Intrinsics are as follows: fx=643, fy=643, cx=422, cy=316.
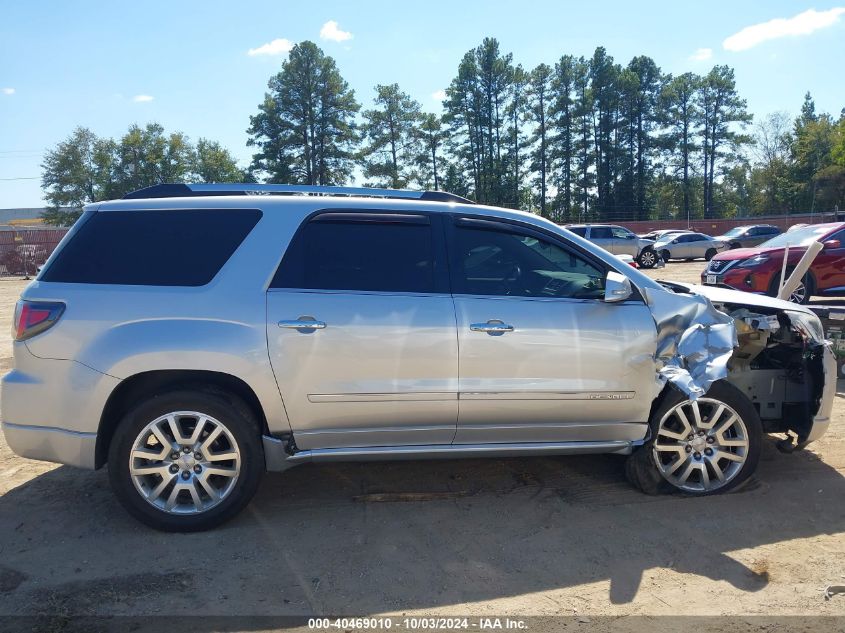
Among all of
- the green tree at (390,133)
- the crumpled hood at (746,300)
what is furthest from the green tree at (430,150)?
the crumpled hood at (746,300)

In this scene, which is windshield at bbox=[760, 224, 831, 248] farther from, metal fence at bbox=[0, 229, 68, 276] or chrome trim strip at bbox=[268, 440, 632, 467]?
metal fence at bbox=[0, 229, 68, 276]

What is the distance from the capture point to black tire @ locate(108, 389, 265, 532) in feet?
12.0

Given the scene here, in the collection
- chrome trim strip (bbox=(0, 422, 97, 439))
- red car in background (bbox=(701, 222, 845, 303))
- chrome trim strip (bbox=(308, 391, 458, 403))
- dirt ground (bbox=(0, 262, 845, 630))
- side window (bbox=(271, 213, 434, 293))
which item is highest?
side window (bbox=(271, 213, 434, 293))

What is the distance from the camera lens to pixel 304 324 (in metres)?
3.67

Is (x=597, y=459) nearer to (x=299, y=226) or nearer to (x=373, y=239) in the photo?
(x=373, y=239)

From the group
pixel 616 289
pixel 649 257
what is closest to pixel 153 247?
pixel 616 289

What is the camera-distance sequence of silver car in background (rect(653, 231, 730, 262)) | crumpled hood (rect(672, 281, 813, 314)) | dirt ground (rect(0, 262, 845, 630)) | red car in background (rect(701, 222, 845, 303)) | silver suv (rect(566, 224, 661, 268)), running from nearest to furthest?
dirt ground (rect(0, 262, 845, 630)) < crumpled hood (rect(672, 281, 813, 314)) < red car in background (rect(701, 222, 845, 303)) < silver suv (rect(566, 224, 661, 268)) < silver car in background (rect(653, 231, 730, 262))

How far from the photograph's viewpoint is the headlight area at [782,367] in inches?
172

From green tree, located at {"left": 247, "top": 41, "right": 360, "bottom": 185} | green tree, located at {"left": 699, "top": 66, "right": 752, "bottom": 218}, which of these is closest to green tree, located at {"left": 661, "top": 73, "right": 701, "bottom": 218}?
green tree, located at {"left": 699, "top": 66, "right": 752, "bottom": 218}

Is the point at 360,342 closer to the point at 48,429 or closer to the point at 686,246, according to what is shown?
the point at 48,429

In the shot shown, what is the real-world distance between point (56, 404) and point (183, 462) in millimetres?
778

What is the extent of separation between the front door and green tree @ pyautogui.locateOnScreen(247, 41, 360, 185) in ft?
175

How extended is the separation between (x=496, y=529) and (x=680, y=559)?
1002 mm

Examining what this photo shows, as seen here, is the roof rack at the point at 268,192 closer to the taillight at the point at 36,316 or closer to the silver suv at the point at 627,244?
the taillight at the point at 36,316
